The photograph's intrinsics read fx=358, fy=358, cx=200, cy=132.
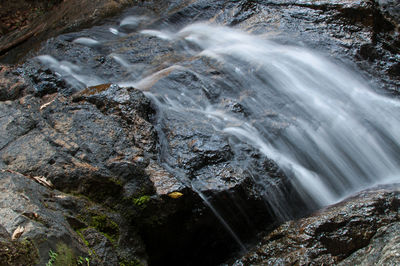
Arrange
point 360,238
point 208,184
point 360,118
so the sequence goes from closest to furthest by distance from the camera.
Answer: point 360,238 < point 208,184 < point 360,118

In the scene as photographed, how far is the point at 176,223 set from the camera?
3.23m

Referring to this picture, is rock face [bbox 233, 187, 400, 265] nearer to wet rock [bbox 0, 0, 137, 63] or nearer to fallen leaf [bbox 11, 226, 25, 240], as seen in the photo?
fallen leaf [bbox 11, 226, 25, 240]

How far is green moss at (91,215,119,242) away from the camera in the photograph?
9.55 feet

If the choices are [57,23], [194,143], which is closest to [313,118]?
[194,143]

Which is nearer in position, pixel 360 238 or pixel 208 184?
pixel 360 238

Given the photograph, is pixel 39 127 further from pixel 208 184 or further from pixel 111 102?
pixel 208 184

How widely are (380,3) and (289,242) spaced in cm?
457

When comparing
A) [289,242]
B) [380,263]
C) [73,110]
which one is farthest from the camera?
[73,110]

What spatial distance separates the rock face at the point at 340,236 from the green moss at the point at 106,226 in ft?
3.70

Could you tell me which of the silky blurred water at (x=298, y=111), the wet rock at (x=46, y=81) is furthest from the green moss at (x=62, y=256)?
the wet rock at (x=46, y=81)

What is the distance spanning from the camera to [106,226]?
296 cm

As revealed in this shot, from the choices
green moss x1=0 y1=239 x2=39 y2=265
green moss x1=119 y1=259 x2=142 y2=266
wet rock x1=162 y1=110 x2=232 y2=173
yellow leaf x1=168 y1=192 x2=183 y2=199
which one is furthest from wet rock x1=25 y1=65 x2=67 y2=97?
green moss x1=0 y1=239 x2=39 y2=265

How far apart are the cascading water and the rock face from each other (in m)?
0.41

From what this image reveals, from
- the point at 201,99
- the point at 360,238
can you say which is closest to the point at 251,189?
the point at 360,238
